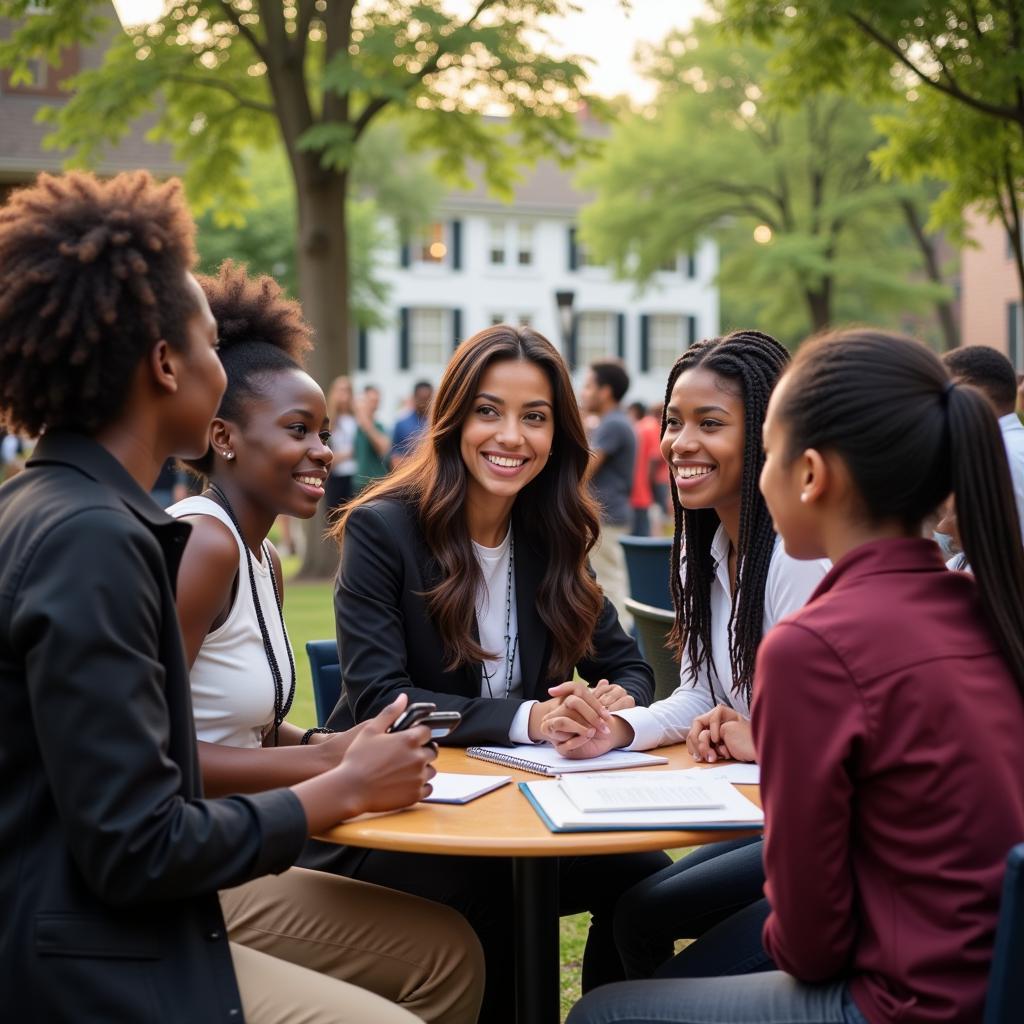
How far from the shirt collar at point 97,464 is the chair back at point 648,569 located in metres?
4.17

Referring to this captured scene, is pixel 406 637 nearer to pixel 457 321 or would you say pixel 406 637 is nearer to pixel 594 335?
pixel 457 321

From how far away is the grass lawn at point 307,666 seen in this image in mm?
4352

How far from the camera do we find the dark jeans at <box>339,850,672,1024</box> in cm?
304

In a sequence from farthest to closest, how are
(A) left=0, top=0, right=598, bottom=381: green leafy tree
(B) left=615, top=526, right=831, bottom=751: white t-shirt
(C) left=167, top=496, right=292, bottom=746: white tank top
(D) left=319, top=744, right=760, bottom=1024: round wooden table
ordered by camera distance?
(A) left=0, top=0, right=598, bottom=381: green leafy tree
(B) left=615, top=526, right=831, bottom=751: white t-shirt
(C) left=167, top=496, right=292, bottom=746: white tank top
(D) left=319, top=744, right=760, bottom=1024: round wooden table

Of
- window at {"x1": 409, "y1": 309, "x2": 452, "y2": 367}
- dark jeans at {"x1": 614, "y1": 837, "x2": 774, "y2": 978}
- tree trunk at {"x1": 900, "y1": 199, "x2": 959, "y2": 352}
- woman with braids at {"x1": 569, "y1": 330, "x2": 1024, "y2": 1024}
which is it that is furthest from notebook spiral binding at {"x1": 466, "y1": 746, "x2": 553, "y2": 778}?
window at {"x1": 409, "y1": 309, "x2": 452, "y2": 367}

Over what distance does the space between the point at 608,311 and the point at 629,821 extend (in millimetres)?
45690

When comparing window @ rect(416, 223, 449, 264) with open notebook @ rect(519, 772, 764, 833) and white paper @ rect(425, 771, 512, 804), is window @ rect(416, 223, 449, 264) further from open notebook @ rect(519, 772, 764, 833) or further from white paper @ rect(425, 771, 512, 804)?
open notebook @ rect(519, 772, 764, 833)

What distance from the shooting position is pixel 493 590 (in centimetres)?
361

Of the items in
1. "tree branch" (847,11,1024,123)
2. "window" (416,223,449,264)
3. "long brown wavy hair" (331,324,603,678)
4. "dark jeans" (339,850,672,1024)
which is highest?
"window" (416,223,449,264)

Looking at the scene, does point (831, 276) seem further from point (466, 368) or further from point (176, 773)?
point (176, 773)

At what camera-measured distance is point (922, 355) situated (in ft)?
6.85

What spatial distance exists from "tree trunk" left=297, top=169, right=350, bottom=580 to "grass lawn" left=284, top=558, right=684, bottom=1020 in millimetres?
1310

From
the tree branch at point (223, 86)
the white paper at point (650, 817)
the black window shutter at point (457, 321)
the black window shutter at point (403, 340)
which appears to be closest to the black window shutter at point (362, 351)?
the black window shutter at point (403, 340)

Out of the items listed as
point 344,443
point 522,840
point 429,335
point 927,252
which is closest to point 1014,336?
point 927,252
